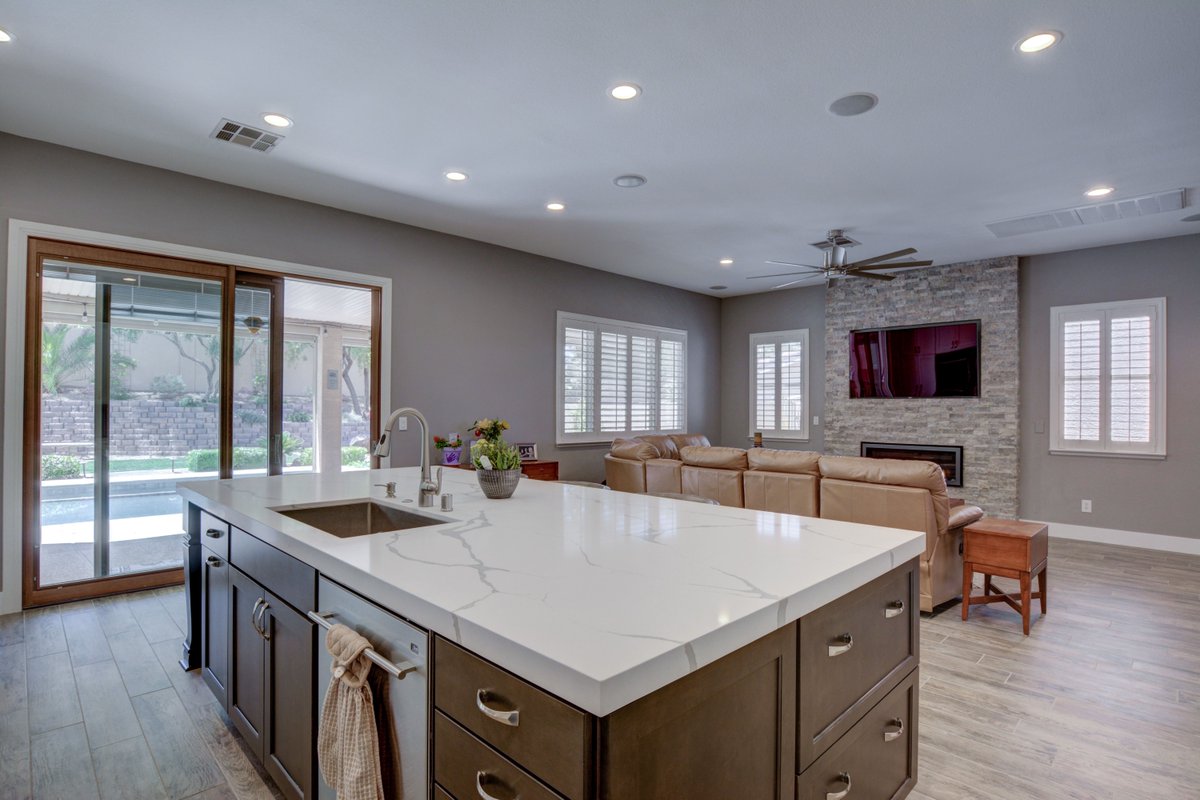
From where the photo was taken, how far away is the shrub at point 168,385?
4.18 m

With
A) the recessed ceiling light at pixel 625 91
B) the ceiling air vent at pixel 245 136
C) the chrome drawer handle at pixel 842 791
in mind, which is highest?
the recessed ceiling light at pixel 625 91

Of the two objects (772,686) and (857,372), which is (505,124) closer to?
(772,686)

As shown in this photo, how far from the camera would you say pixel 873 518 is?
3.78 meters

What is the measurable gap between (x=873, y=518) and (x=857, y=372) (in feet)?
13.6

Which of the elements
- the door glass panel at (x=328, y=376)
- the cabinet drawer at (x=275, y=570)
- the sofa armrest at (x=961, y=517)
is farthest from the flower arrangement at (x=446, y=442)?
the sofa armrest at (x=961, y=517)

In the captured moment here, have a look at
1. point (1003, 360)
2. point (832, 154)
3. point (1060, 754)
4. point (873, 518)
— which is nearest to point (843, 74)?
point (832, 154)

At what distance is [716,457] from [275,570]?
3.47 meters

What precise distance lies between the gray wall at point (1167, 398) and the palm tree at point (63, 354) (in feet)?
26.8

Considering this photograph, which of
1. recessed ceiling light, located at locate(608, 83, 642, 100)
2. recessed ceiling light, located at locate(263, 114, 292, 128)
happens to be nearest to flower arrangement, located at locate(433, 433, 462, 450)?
recessed ceiling light, located at locate(263, 114, 292, 128)

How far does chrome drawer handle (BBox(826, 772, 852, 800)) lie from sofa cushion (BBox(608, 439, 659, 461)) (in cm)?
414

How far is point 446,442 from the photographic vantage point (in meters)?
5.48

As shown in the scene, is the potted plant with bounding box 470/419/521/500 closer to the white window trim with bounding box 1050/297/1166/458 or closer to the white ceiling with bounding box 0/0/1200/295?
the white ceiling with bounding box 0/0/1200/295

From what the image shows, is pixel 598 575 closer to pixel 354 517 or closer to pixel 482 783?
pixel 482 783

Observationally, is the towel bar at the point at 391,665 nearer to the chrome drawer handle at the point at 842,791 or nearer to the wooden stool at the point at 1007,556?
the chrome drawer handle at the point at 842,791
